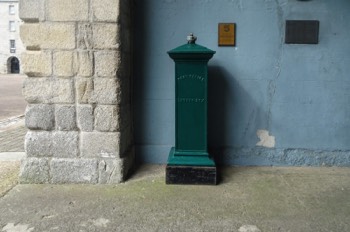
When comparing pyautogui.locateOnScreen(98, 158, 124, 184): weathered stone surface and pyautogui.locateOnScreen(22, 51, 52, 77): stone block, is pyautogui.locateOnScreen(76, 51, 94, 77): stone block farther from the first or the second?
pyautogui.locateOnScreen(98, 158, 124, 184): weathered stone surface

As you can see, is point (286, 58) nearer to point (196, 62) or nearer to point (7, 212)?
point (196, 62)

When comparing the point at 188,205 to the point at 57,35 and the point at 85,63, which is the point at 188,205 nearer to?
the point at 85,63

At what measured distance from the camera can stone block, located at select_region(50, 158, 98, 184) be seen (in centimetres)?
392

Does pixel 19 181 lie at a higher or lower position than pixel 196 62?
lower

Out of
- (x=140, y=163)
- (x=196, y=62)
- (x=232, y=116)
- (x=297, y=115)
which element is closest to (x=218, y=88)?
(x=232, y=116)

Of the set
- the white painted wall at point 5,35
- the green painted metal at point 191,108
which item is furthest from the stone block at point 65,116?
the white painted wall at point 5,35

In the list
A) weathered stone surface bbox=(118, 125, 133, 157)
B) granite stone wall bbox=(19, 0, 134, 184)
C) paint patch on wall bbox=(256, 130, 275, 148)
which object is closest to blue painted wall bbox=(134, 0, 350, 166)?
paint patch on wall bbox=(256, 130, 275, 148)

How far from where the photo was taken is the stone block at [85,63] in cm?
382

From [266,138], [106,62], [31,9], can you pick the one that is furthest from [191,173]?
[31,9]

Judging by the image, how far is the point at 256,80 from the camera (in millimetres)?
4488

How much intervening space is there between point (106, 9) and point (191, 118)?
1543 mm

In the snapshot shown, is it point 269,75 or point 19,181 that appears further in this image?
point 269,75

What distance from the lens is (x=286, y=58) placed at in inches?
175

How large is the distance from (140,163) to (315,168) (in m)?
2.29
